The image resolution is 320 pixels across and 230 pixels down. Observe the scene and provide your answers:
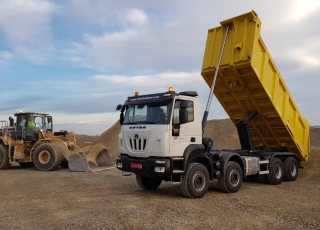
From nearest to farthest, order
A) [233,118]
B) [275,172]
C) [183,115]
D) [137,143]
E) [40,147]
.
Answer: [183,115]
[137,143]
[275,172]
[233,118]
[40,147]

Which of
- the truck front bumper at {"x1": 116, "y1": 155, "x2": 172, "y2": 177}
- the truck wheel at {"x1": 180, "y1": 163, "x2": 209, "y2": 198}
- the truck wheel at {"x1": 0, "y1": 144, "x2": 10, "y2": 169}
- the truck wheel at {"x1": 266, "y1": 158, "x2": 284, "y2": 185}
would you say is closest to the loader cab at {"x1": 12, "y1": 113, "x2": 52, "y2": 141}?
the truck wheel at {"x1": 0, "y1": 144, "x2": 10, "y2": 169}

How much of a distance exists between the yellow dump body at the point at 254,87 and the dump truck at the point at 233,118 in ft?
0.09

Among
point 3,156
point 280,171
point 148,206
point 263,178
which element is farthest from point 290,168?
point 3,156

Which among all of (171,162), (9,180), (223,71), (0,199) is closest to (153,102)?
(171,162)

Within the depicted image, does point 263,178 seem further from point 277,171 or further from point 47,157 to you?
point 47,157

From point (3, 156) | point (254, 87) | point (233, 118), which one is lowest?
point (3, 156)

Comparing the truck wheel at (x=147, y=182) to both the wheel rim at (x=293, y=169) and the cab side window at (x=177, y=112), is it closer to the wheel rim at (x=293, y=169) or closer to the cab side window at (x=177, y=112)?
the cab side window at (x=177, y=112)

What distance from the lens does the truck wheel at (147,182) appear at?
10.2 metres

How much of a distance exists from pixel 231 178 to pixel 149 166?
2633 mm

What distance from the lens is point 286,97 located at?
1127 centimetres

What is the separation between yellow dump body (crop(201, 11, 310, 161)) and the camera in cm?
995

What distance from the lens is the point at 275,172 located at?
38.0 feet

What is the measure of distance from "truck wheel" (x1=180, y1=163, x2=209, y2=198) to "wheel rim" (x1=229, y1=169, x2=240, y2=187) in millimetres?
1058

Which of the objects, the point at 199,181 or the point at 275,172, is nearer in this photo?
the point at 199,181
